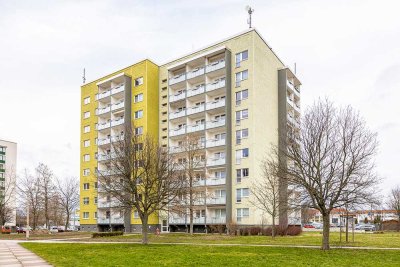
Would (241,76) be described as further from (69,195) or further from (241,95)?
(69,195)

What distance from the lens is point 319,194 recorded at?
79.5 feet

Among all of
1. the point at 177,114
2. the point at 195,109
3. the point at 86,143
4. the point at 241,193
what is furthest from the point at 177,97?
the point at 86,143

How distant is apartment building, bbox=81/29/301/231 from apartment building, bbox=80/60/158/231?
2.65 feet

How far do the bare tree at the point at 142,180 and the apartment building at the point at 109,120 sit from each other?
26.6 metres

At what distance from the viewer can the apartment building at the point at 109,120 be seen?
62.8 m

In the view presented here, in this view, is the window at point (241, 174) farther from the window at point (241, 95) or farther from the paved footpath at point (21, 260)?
the paved footpath at point (21, 260)

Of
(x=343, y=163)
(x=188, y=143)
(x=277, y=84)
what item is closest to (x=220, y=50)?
(x=277, y=84)

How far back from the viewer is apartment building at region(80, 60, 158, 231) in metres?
62.8

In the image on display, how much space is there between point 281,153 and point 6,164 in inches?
4764

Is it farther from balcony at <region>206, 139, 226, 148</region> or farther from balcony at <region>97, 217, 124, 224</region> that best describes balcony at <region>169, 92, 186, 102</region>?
balcony at <region>97, 217, 124, 224</region>

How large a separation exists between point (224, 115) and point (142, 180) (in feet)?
87.5

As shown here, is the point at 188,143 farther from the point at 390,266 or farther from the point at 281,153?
the point at 390,266

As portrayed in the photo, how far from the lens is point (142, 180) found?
31.9m

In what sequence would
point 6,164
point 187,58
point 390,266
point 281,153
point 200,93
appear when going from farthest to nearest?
point 6,164 → point 187,58 → point 200,93 → point 281,153 → point 390,266
